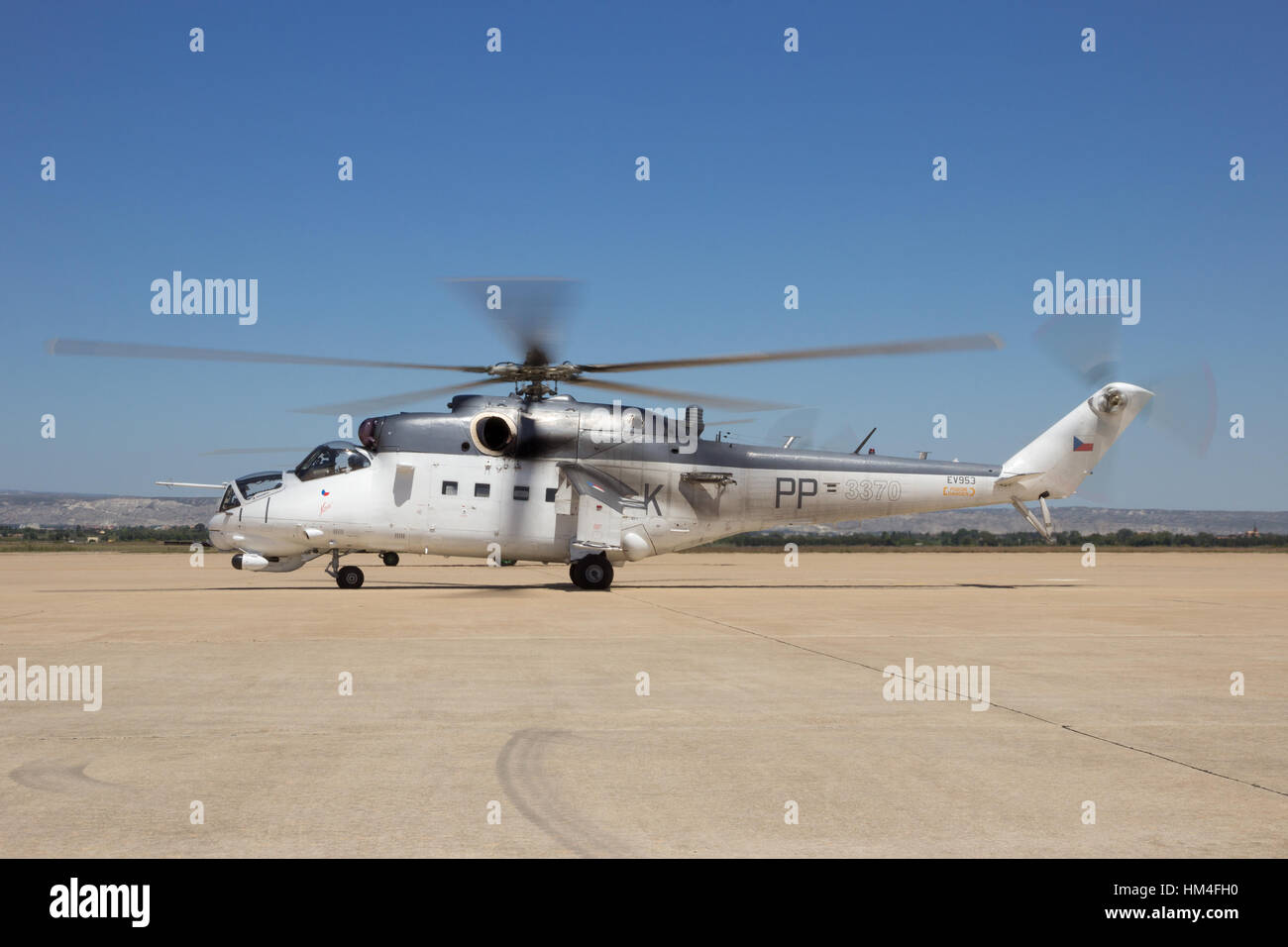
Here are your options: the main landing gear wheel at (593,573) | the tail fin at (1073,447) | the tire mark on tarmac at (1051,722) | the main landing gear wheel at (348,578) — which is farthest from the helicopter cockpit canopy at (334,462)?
the tail fin at (1073,447)

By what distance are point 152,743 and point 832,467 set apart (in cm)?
1973

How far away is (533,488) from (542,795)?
1816 centimetres

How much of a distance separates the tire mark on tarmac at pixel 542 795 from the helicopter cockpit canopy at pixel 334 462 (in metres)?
17.3

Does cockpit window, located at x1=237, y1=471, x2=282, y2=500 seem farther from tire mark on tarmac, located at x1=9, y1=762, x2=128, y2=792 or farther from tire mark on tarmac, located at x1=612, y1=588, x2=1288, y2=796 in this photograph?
tire mark on tarmac, located at x1=9, y1=762, x2=128, y2=792

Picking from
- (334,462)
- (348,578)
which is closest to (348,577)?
(348,578)

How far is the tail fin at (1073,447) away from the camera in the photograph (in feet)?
84.8

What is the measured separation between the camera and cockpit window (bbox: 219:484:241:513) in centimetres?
2338

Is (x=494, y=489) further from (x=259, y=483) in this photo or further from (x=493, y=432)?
(x=259, y=483)

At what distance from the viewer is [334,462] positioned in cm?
2338

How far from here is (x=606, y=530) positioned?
77.5ft

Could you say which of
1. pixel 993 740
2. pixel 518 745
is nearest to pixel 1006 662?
pixel 993 740

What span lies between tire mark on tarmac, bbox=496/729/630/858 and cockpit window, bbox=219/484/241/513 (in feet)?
60.7

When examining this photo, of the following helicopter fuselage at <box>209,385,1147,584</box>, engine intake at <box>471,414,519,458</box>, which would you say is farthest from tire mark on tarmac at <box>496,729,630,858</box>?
helicopter fuselage at <box>209,385,1147,584</box>

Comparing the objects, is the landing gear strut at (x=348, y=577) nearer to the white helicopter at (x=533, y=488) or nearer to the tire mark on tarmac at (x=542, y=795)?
the white helicopter at (x=533, y=488)
